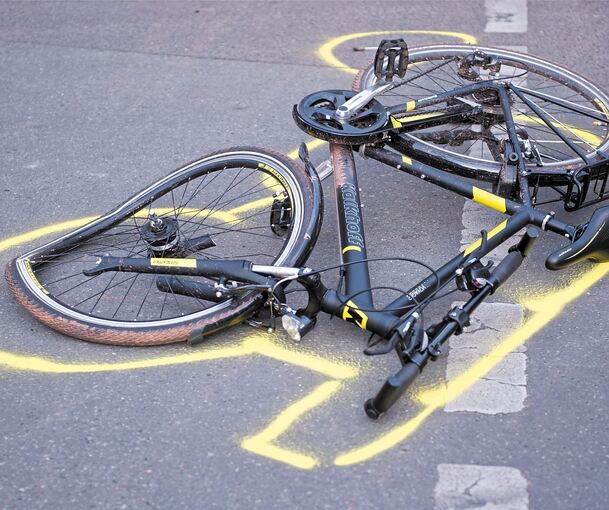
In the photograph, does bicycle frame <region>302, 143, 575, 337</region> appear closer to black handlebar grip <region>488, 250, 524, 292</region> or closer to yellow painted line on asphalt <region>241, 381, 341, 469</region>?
black handlebar grip <region>488, 250, 524, 292</region>

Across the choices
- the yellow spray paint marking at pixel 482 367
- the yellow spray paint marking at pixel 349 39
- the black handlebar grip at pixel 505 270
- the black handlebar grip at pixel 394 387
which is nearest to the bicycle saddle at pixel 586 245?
the black handlebar grip at pixel 505 270

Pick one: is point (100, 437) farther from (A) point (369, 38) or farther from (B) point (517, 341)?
(A) point (369, 38)

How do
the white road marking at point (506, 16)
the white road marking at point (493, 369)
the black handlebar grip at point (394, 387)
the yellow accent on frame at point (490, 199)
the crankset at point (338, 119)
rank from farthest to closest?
the white road marking at point (506, 16) < the crankset at point (338, 119) < the yellow accent on frame at point (490, 199) < the white road marking at point (493, 369) < the black handlebar grip at point (394, 387)

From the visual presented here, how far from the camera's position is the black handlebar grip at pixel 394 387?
3.12m

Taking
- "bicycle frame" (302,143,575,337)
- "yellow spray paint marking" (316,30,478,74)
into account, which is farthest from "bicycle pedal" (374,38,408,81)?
"yellow spray paint marking" (316,30,478,74)

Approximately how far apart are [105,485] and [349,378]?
1096 mm

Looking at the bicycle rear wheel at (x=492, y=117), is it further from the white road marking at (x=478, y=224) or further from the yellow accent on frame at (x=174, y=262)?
the yellow accent on frame at (x=174, y=262)

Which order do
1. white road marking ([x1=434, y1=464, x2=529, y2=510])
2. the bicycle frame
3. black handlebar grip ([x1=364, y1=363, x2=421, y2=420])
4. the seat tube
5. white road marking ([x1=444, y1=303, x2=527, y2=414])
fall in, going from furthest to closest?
the seat tube, the bicycle frame, white road marking ([x1=444, y1=303, x2=527, y2=414]), black handlebar grip ([x1=364, y1=363, x2=421, y2=420]), white road marking ([x1=434, y1=464, x2=529, y2=510])

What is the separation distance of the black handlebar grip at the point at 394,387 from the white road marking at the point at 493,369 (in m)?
0.32

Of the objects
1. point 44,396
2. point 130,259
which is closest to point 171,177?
point 130,259

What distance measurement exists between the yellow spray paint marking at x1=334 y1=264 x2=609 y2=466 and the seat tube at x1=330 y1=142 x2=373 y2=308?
0.49 m

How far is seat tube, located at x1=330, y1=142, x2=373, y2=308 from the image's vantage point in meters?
3.63

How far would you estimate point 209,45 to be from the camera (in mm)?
6629

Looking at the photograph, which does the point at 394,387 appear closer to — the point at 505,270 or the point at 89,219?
the point at 505,270
